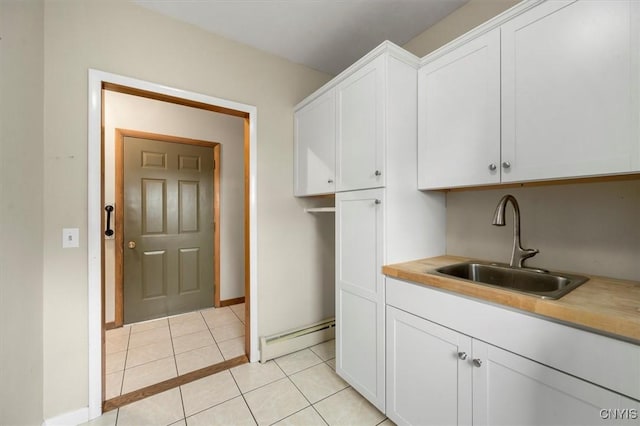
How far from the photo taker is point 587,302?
2.82 feet

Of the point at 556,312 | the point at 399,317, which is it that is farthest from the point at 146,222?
the point at 556,312

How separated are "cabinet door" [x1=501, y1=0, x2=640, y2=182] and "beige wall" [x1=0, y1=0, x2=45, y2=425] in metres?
2.25

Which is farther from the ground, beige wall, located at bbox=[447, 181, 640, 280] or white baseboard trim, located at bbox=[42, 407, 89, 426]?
beige wall, located at bbox=[447, 181, 640, 280]

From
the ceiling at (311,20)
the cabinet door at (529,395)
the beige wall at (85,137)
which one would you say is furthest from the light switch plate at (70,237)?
the cabinet door at (529,395)

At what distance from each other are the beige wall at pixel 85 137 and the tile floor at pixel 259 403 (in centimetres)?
34

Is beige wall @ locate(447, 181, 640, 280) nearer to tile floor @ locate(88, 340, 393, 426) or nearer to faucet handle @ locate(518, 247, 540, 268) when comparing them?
faucet handle @ locate(518, 247, 540, 268)

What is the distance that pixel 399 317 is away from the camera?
4.45ft

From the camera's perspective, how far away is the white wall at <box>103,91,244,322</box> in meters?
2.60

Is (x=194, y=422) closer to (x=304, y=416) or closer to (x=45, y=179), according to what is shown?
(x=304, y=416)

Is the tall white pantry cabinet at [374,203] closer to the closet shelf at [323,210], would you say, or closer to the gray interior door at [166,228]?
the closet shelf at [323,210]

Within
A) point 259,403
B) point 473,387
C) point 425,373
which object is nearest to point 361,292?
point 425,373

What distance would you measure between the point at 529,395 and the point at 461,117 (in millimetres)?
1277

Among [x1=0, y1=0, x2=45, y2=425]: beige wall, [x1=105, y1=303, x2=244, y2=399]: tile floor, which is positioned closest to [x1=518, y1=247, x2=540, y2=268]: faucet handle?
[x1=105, y1=303, x2=244, y2=399]: tile floor

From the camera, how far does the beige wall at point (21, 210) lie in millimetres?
1063
